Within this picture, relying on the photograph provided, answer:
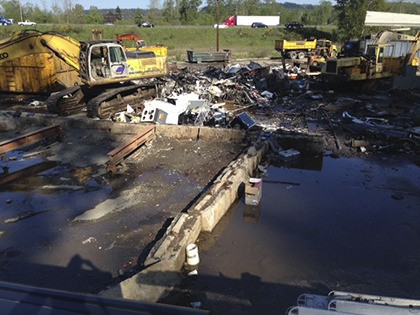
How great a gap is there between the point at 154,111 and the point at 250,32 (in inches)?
1632

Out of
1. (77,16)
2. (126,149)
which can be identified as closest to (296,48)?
(126,149)

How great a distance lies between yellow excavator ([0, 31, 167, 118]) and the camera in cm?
1229

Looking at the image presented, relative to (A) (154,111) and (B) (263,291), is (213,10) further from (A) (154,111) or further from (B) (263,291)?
(B) (263,291)

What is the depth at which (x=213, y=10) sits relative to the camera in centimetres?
8131

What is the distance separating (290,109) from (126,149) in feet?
25.8

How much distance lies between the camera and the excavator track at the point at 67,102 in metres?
12.8

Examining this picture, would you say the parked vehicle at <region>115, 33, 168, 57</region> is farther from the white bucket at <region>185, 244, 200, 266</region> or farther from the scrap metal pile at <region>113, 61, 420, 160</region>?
the white bucket at <region>185, 244, 200, 266</region>

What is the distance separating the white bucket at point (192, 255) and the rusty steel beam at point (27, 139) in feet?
20.7

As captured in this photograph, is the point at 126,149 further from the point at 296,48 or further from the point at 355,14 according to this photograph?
the point at 355,14

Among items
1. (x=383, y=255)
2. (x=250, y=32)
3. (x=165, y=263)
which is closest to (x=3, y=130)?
(x=165, y=263)

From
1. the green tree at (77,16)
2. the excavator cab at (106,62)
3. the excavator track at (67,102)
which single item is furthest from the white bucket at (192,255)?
the green tree at (77,16)

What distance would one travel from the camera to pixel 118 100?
1327 centimetres

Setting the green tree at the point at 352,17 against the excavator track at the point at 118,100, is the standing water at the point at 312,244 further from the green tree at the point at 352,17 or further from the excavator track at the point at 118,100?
the green tree at the point at 352,17

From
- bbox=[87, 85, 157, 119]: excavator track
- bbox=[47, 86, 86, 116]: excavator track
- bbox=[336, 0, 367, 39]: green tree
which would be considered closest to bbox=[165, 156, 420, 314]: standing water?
bbox=[87, 85, 157, 119]: excavator track
